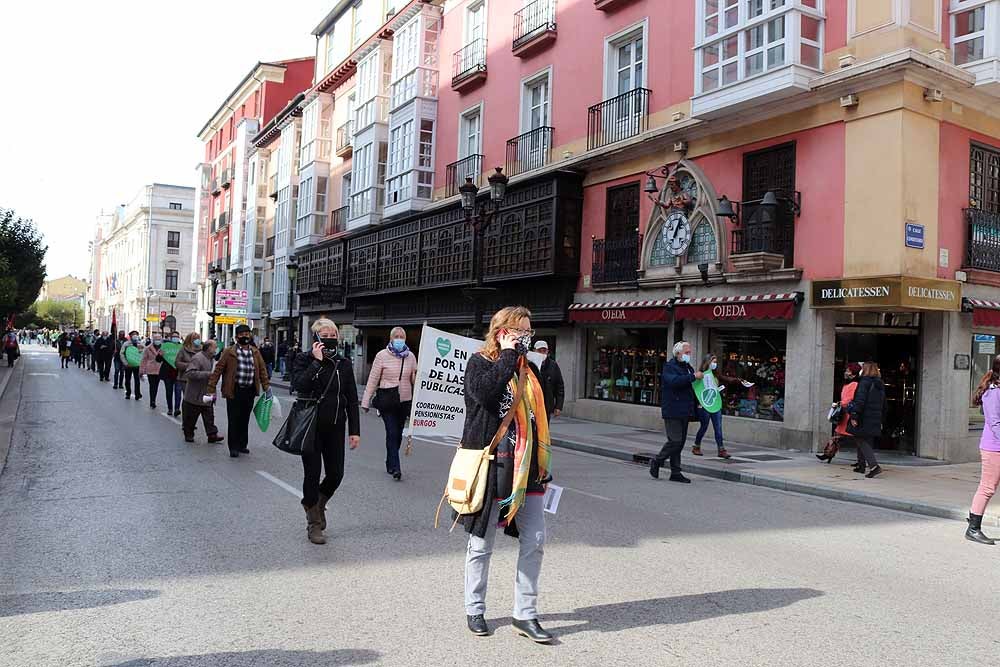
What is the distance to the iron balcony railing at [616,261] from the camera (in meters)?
18.0

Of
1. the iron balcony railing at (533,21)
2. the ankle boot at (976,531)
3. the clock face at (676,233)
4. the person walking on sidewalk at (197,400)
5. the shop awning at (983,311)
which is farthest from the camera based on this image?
the iron balcony railing at (533,21)

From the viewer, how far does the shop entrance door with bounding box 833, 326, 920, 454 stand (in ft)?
46.5

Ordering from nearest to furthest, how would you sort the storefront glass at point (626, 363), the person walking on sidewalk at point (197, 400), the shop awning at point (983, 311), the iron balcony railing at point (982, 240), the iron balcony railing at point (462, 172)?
1. the person walking on sidewalk at point (197, 400)
2. the shop awning at point (983, 311)
3. the iron balcony railing at point (982, 240)
4. the storefront glass at point (626, 363)
5. the iron balcony railing at point (462, 172)

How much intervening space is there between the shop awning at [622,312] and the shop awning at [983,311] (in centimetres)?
536

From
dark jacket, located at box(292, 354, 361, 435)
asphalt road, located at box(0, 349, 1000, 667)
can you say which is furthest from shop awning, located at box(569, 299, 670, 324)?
dark jacket, located at box(292, 354, 361, 435)

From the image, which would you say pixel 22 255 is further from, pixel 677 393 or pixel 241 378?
pixel 677 393

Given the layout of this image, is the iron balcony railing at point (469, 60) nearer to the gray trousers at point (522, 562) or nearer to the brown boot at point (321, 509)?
the brown boot at point (321, 509)

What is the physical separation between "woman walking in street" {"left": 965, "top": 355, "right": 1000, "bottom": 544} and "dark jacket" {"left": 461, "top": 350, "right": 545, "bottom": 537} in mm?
5027

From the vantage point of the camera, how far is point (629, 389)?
1852 centimetres

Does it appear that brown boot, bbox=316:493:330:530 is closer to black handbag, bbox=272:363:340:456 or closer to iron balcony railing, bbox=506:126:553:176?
black handbag, bbox=272:363:340:456

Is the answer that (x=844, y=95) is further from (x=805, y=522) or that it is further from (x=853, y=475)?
(x=805, y=522)

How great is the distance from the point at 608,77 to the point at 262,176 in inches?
1303

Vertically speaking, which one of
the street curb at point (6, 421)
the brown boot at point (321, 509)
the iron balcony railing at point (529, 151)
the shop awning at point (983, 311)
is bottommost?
the street curb at point (6, 421)

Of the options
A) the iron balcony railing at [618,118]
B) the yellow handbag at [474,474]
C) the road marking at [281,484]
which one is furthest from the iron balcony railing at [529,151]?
the yellow handbag at [474,474]
